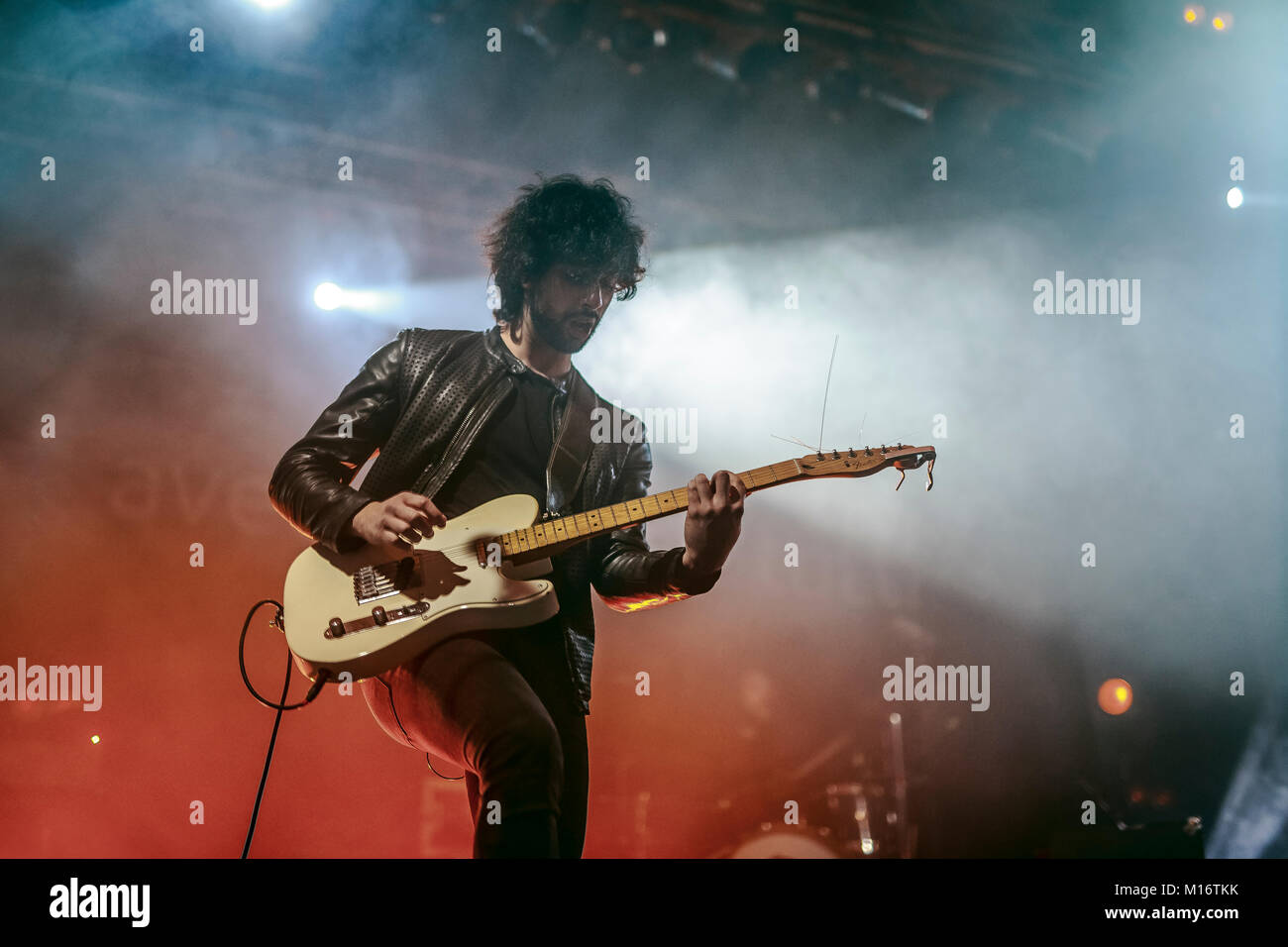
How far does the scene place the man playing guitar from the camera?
236cm

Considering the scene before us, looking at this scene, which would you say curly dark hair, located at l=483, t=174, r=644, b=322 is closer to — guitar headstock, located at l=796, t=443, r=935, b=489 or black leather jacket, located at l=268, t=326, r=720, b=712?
black leather jacket, located at l=268, t=326, r=720, b=712

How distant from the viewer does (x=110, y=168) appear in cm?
393

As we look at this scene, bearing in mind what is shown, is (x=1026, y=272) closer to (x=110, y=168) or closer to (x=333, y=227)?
(x=333, y=227)

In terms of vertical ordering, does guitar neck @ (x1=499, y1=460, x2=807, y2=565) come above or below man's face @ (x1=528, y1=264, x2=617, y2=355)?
below

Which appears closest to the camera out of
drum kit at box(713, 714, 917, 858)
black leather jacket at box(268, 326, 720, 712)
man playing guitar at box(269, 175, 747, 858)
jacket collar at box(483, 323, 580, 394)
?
man playing guitar at box(269, 175, 747, 858)

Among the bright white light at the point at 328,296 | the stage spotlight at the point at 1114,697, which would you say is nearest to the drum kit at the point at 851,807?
the stage spotlight at the point at 1114,697

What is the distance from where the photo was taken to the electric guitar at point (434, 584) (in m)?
2.51

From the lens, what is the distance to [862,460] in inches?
115

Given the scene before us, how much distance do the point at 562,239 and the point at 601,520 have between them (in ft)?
4.00

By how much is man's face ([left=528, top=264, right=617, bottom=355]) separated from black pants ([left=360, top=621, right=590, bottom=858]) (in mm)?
1019

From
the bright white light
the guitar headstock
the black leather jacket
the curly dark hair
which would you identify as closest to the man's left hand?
the black leather jacket

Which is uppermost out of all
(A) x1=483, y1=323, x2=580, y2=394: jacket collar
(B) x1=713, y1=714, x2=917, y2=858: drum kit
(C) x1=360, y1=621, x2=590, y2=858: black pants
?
(A) x1=483, y1=323, x2=580, y2=394: jacket collar
